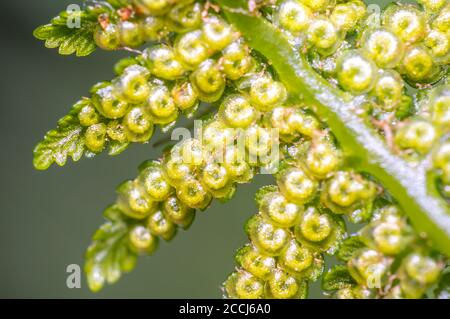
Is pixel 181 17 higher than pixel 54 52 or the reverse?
the reverse

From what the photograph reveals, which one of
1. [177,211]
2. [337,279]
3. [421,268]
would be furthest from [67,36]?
[421,268]

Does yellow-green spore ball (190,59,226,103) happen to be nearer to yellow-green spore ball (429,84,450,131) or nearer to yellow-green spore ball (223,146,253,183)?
yellow-green spore ball (223,146,253,183)

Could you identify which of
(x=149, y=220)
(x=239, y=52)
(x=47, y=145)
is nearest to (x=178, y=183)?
(x=149, y=220)

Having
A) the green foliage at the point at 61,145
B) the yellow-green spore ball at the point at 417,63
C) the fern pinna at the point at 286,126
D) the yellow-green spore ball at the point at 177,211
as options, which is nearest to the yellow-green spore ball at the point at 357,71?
the fern pinna at the point at 286,126

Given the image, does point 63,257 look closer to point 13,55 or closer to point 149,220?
point 13,55

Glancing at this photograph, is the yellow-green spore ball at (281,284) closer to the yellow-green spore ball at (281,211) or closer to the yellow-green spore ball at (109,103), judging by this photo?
the yellow-green spore ball at (281,211)

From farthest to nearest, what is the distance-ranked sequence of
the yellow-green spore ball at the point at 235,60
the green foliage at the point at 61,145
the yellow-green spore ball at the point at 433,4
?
the green foliage at the point at 61,145
the yellow-green spore ball at the point at 433,4
the yellow-green spore ball at the point at 235,60
